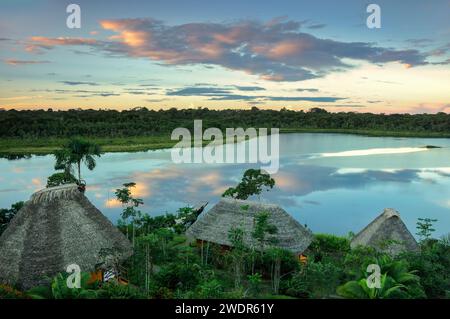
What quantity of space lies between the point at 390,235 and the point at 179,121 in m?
42.8

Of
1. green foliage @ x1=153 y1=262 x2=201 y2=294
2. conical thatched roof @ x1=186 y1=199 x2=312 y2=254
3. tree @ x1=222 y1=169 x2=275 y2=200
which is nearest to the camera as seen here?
green foliage @ x1=153 y1=262 x2=201 y2=294

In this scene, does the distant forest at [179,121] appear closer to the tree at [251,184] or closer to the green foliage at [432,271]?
the tree at [251,184]

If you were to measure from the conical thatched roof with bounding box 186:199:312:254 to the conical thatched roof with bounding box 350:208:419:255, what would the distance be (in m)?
2.04

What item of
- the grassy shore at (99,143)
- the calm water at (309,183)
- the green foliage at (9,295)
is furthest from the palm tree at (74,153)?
the green foliage at (9,295)

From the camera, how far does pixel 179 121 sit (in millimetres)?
54219

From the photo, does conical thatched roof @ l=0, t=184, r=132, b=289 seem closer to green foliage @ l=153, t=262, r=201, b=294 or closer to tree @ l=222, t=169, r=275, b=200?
green foliage @ l=153, t=262, r=201, b=294

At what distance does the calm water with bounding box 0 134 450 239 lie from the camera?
79.0ft

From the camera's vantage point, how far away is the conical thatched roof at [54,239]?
34.0 ft

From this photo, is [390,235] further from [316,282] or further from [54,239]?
[54,239]

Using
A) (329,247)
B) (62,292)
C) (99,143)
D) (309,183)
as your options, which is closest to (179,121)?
(99,143)

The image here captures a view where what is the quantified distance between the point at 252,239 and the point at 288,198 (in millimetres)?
14187

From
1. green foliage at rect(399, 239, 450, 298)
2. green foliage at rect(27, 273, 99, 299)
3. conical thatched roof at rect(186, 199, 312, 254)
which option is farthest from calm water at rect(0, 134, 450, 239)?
green foliage at rect(27, 273, 99, 299)

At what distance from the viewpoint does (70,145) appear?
883 inches
